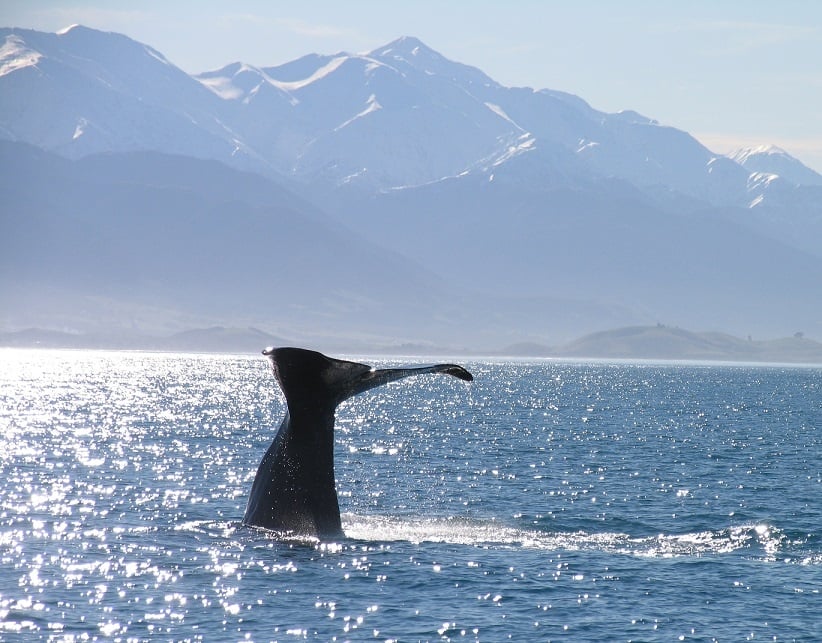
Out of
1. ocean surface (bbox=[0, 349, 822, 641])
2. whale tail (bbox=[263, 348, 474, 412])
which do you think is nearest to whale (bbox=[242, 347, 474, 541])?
whale tail (bbox=[263, 348, 474, 412])

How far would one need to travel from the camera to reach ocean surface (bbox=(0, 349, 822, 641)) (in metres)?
29.9

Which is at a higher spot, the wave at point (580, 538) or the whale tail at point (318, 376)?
the whale tail at point (318, 376)

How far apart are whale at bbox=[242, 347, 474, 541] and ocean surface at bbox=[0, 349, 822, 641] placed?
201 cm

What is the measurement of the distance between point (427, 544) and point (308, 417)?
7.55 meters

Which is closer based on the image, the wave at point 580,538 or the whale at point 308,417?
the whale at point 308,417

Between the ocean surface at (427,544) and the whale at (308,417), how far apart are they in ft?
6.61

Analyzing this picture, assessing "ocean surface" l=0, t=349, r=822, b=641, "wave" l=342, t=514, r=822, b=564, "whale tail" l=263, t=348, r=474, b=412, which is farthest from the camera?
"wave" l=342, t=514, r=822, b=564

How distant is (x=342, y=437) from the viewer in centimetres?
9038

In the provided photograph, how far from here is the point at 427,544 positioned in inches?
1537

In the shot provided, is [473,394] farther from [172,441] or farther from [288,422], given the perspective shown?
[288,422]

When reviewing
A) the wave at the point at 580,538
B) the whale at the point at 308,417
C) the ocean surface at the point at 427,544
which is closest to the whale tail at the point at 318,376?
the whale at the point at 308,417

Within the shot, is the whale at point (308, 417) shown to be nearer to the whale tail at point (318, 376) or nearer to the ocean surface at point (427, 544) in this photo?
the whale tail at point (318, 376)

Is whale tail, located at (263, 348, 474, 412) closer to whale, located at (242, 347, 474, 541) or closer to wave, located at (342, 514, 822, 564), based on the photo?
whale, located at (242, 347, 474, 541)

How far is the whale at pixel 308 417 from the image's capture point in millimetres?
33125
